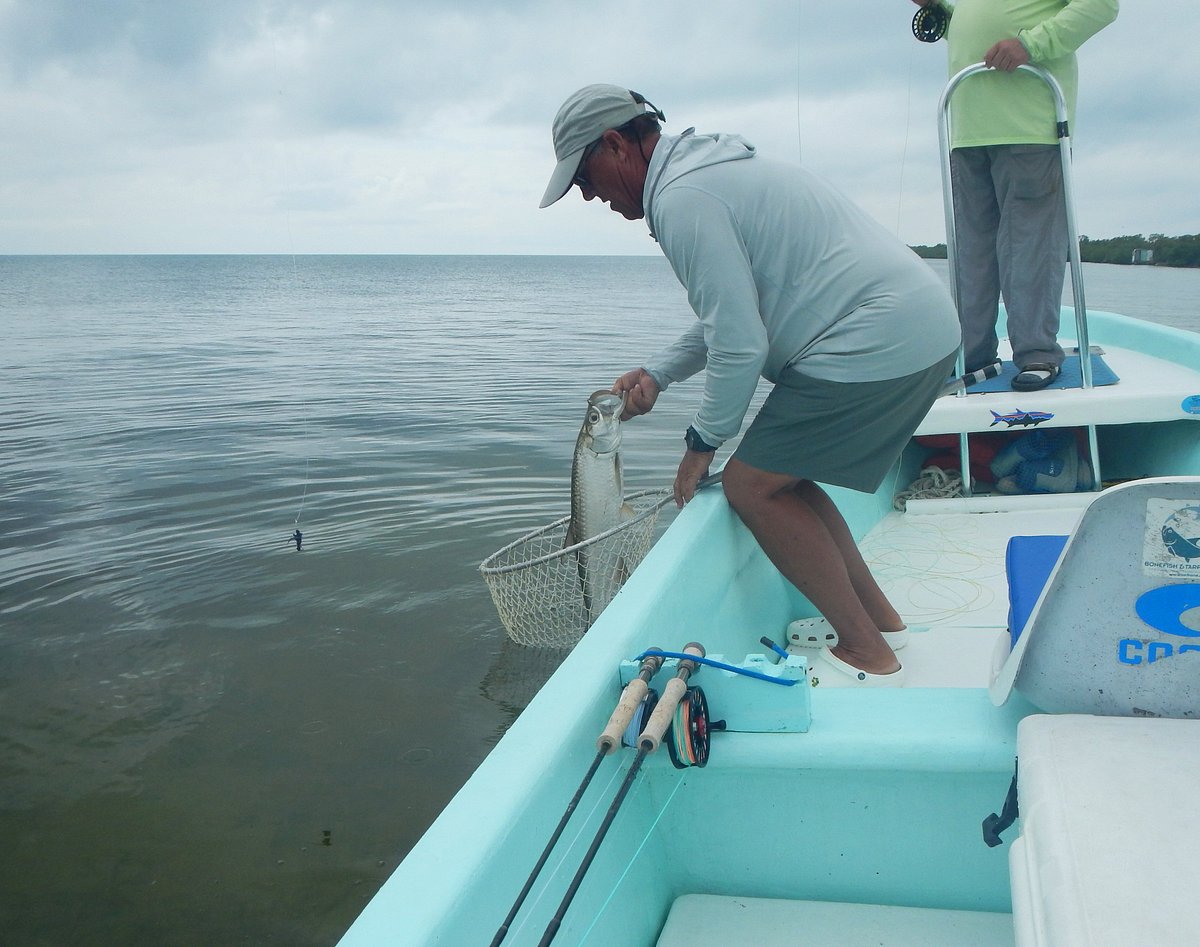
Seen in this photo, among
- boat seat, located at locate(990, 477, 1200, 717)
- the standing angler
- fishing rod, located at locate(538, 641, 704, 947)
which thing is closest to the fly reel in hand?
the standing angler

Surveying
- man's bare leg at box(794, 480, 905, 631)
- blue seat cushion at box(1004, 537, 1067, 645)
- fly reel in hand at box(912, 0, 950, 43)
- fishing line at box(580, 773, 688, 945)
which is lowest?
fishing line at box(580, 773, 688, 945)

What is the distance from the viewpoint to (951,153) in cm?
474

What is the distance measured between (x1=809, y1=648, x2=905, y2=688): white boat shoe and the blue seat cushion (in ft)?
2.84

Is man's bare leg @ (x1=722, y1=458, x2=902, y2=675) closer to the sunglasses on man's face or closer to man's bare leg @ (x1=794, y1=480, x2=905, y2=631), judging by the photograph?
man's bare leg @ (x1=794, y1=480, x2=905, y2=631)

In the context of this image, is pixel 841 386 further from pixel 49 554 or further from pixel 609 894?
pixel 49 554

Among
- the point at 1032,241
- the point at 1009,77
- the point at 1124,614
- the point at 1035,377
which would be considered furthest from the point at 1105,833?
the point at 1009,77

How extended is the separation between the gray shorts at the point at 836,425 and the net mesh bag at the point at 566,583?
1.00m

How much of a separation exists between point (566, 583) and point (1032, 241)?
2923 mm

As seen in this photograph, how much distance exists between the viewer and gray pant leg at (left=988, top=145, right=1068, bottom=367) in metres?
4.54

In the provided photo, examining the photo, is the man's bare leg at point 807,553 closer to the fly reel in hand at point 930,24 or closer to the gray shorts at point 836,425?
the gray shorts at point 836,425

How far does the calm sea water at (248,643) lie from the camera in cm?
351

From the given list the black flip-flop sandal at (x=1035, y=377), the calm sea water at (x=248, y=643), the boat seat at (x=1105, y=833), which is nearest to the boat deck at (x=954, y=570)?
the black flip-flop sandal at (x=1035, y=377)

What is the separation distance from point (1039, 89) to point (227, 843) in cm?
495

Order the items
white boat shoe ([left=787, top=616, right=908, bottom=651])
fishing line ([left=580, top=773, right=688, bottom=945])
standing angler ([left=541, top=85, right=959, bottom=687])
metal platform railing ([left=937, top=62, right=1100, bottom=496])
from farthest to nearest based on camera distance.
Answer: metal platform railing ([left=937, top=62, right=1100, bottom=496]) < white boat shoe ([left=787, top=616, right=908, bottom=651]) < standing angler ([left=541, top=85, right=959, bottom=687]) < fishing line ([left=580, top=773, right=688, bottom=945])
